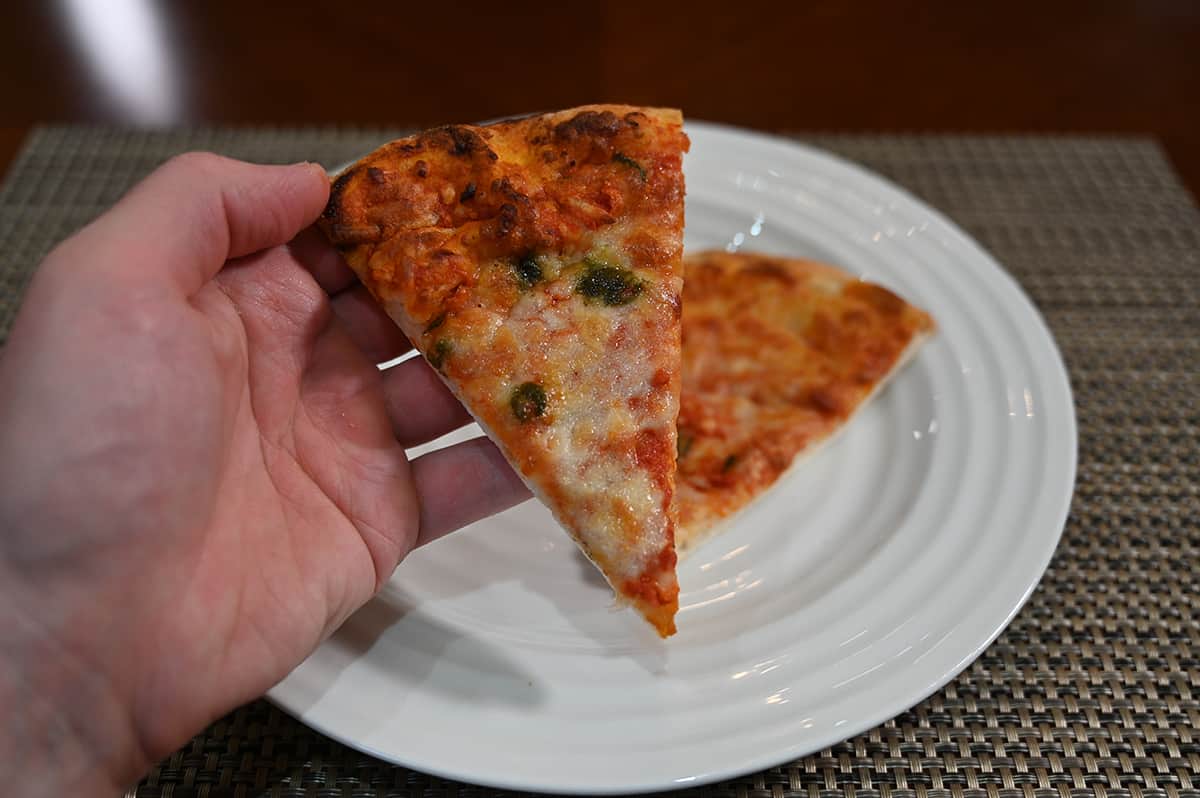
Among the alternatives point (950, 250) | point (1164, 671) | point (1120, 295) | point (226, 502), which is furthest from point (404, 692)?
point (1120, 295)

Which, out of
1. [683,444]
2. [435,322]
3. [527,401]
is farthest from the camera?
[683,444]

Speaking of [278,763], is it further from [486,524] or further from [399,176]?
[399,176]

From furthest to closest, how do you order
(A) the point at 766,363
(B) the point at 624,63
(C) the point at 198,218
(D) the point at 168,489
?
1. (B) the point at 624,63
2. (A) the point at 766,363
3. (C) the point at 198,218
4. (D) the point at 168,489

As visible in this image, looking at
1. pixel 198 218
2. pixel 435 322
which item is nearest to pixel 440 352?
pixel 435 322

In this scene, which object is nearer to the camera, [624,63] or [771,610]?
[771,610]

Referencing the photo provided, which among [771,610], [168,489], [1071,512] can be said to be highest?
[168,489]

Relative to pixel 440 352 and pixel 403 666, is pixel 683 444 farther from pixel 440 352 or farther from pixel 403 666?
pixel 403 666

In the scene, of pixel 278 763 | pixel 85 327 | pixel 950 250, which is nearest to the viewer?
pixel 85 327

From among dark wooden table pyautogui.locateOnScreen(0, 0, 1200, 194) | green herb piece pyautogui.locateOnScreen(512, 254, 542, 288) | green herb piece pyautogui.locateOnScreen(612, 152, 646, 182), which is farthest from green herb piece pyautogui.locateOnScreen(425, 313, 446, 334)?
dark wooden table pyautogui.locateOnScreen(0, 0, 1200, 194)
